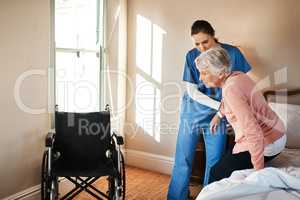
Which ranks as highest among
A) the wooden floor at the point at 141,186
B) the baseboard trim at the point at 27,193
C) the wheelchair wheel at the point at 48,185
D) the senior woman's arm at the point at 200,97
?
the senior woman's arm at the point at 200,97

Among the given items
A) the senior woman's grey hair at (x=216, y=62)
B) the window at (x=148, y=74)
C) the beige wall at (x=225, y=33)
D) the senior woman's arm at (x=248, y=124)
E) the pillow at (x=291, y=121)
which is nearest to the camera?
the senior woman's arm at (x=248, y=124)

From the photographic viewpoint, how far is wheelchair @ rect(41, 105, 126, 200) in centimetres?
246

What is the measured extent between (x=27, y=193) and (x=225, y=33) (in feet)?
7.62

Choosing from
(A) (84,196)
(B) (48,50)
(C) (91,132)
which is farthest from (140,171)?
(B) (48,50)

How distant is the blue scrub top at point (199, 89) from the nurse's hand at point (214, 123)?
154mm

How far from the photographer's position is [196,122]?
2723 millimetres

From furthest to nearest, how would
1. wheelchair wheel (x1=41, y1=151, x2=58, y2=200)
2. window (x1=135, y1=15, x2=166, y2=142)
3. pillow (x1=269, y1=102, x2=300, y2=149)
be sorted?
1. window (x1=135, y1=15, x2=166, y2=142)
2. pillow (x1=269, y1=102, x2=300, y2=149)
3. wheelchair wheel (x1=41, y1=151, x2=58, y2=200)

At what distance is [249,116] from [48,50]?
6.03 ft

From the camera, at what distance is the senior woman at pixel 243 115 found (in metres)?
1.70

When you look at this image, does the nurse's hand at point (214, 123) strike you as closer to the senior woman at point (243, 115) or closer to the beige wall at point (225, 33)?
the senior woman at point (243, 115)

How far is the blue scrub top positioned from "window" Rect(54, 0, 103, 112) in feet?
3.79

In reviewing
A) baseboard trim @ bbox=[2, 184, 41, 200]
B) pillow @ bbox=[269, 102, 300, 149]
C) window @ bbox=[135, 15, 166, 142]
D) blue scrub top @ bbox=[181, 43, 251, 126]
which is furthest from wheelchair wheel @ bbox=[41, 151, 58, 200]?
pillow @ bbox=[269, 102, 300, 149]

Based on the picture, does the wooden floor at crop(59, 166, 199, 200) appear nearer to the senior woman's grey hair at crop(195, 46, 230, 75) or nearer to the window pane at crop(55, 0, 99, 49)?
the window pane at crop(55, 0, 99, 49)

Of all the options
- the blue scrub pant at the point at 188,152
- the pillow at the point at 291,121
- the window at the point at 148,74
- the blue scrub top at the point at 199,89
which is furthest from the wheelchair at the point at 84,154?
the pillow at the point at 291,121
